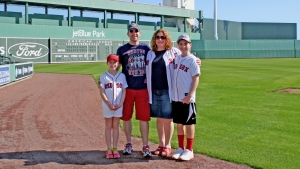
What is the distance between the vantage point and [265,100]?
480 inches

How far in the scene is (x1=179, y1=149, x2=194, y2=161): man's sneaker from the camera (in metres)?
5.71

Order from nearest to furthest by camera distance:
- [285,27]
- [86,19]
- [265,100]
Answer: [265,100]
[86,19]
[285,27]

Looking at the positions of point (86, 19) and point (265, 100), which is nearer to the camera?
point (265, 100)

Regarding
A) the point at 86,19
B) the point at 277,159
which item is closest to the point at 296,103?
the point at 277,159

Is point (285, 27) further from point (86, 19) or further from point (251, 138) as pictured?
point (251, 138)

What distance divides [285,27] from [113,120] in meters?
80.6

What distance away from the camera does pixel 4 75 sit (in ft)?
60.1

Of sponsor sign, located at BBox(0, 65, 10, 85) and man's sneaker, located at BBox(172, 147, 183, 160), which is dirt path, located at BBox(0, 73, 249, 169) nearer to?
man's sneaker, located at BBox(172, 147, 183, 160)

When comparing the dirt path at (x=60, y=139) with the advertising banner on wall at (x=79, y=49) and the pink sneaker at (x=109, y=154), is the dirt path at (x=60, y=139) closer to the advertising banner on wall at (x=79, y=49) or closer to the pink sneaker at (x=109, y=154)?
the pink sneaker at (x=109, y=154)

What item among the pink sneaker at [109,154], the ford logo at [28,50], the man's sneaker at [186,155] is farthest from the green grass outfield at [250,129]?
the ford logo at [28,50]

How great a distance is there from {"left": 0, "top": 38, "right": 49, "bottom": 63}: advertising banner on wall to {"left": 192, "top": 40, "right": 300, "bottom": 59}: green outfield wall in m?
26.7

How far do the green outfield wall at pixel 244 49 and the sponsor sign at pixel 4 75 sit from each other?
44308 mm

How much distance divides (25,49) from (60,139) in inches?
1426

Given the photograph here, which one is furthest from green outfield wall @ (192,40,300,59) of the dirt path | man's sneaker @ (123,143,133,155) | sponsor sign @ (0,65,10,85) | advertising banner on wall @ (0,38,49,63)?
man's sneaker @ (123,143,133,155)
